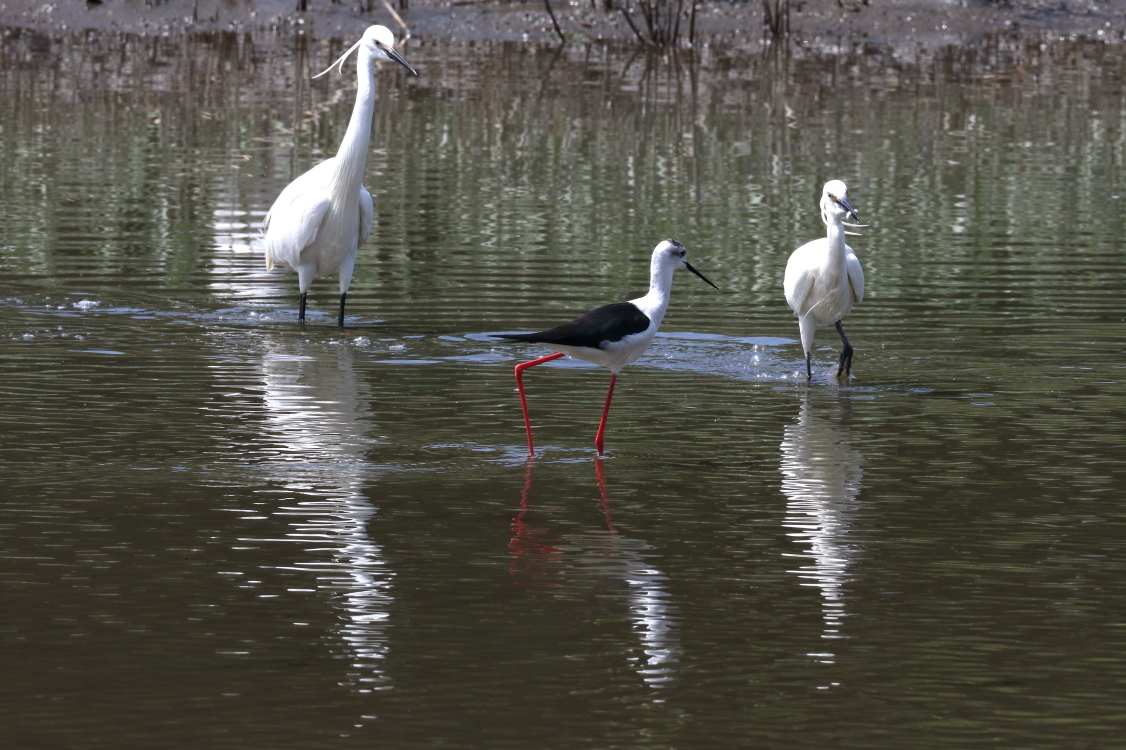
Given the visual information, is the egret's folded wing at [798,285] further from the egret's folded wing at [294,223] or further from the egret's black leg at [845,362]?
the egret's folded wing at [294,223]

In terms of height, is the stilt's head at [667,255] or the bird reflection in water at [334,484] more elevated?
the stilt's head at [667,255]

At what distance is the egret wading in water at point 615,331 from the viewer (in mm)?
7895

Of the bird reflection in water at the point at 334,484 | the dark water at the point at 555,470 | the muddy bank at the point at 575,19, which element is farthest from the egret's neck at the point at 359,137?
the muddy bank at the point at 575,19

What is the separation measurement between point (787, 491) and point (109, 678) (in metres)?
3.34

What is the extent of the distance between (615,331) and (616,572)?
191cm

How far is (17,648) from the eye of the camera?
5.44 m

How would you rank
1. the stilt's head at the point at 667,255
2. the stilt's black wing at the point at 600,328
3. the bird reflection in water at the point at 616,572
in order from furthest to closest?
the stilt's head at the point at 667,255 → the stilt's black wing at the point at 600,328 → the bird reflection in water at the point at 616,572

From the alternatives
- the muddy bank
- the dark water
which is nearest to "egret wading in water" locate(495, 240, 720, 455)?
the dark water

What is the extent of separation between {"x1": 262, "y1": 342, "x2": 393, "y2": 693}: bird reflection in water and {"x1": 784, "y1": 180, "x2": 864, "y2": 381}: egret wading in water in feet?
8.72

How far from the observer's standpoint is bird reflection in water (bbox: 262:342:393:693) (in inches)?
224

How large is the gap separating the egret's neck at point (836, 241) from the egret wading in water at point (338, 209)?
3.31m

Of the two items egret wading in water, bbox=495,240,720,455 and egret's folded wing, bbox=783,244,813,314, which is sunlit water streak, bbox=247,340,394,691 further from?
egret's folded wing, bbox=783,244,813,314

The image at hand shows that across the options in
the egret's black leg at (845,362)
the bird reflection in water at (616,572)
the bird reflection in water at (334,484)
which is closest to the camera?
the bird reflection in water at (616,572)

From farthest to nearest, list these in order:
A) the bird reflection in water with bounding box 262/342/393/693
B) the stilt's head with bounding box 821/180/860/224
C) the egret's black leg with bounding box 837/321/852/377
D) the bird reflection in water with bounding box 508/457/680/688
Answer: the egret's black leg with bounding box 837/321/852/377 → the stilt's head with bounding box 821/180/860/224 → the bird reflection in water with bounding box 262/342/393/693 → the bird reflection in water with bounding box 508/457/680/688
